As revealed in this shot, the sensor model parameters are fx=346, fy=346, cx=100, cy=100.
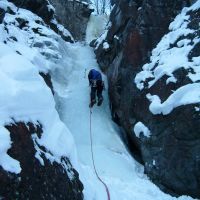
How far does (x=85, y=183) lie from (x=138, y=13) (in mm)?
7445

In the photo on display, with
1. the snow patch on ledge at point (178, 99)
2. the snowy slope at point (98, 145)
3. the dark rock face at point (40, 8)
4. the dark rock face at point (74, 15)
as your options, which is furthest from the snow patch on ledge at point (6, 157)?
the dark rock face at point (74, 15)

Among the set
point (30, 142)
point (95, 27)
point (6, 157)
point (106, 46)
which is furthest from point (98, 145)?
point (95, 27)

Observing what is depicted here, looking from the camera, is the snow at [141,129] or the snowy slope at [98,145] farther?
the snow at [141,129]

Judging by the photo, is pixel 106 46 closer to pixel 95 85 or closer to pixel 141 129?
pixel 95 85

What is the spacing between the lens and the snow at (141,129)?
808 centimetres

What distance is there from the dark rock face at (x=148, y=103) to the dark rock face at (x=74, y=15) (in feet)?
32.6

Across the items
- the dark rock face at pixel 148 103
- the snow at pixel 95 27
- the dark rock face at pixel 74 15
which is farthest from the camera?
the snow at pixel 95 27

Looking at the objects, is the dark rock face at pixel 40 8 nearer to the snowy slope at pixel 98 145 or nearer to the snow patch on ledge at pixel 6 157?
the snowy slope at pixel 98 145

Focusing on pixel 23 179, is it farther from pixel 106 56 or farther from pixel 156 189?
pixel 106 56

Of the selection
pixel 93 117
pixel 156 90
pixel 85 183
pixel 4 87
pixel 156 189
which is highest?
pixel 4 87

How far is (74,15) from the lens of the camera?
2434 cm

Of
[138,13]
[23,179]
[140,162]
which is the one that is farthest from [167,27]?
[23,179]

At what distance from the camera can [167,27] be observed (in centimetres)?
1030

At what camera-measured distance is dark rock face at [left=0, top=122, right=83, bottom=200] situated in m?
3.56
